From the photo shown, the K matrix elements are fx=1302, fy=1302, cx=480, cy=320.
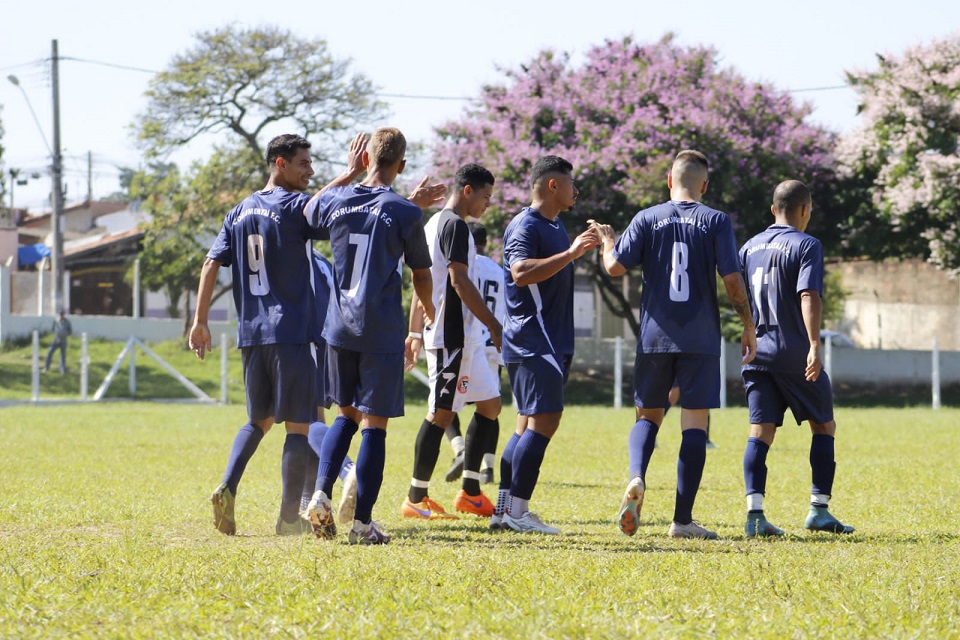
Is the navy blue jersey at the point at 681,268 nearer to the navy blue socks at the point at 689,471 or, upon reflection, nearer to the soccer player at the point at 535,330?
the soccer player at the point at 535,330

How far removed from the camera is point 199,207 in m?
39.5

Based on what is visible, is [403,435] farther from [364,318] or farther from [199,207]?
[199,207]

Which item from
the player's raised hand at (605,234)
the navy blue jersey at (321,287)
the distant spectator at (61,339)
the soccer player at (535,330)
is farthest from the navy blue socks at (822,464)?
the distant spectator at (61,339)

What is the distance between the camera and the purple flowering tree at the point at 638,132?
89.4 ft

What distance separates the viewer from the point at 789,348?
294 inches

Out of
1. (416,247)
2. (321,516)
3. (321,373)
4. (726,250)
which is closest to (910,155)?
(726,250)

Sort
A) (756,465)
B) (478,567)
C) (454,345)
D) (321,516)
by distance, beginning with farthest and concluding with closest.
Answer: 1. (454,345)
2. (756,465)
3. (321,516)
4. (478,567)

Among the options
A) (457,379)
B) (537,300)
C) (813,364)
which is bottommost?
(457,379)

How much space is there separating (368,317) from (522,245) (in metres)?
1.12

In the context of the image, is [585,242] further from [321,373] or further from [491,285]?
[491,285]

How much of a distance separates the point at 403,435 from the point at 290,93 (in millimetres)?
22377

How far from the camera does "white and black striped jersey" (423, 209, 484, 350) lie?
7465 mm

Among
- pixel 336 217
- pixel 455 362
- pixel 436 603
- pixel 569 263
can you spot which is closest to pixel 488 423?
pixel 455 362

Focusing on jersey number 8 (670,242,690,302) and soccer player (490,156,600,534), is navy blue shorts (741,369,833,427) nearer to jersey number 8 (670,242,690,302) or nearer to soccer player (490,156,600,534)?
jersey number 8 (670,242,690,302)
